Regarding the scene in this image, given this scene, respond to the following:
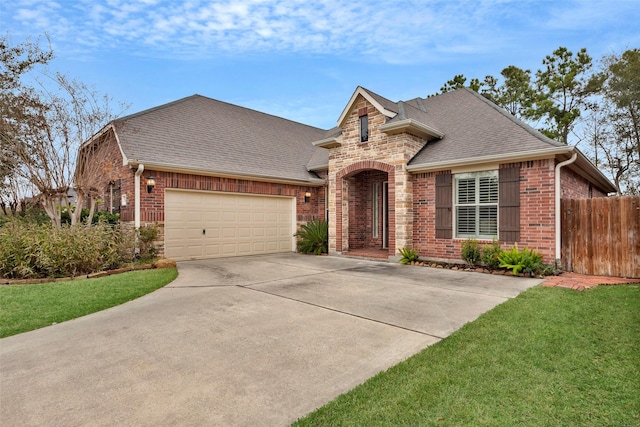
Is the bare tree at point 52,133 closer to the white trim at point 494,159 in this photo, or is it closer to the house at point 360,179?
the house at point 360,179

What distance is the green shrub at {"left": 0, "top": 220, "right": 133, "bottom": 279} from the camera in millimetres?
7102

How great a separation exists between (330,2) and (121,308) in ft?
29.0

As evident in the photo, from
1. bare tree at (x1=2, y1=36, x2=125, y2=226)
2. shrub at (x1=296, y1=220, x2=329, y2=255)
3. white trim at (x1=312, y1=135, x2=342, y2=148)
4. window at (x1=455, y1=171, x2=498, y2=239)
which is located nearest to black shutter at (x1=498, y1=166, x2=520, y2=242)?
window at (x1=455, y1=171, x2=498, y2=239)

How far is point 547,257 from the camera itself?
7.69 m

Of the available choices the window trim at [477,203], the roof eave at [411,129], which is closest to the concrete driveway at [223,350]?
the window trim at [477,203]

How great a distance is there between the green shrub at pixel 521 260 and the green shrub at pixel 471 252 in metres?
0.67

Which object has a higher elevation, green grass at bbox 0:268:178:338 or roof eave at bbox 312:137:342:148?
roof eave at bbox 312:137:342:148

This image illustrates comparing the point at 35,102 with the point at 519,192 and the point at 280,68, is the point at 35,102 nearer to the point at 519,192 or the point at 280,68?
the point at 280,68

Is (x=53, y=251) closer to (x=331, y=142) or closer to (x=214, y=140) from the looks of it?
(x=214, y=140)

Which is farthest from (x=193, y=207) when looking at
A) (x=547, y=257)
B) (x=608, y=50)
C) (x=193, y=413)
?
(x=608, y=50)

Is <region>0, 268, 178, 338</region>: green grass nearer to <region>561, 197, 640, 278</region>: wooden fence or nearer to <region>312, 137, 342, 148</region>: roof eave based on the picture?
<region>312, 137, 342, 148</region>: roof eave

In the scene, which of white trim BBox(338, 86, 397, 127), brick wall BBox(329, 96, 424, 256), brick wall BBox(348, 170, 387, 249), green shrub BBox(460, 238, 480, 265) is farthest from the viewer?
brick wall BBox(348, 170, 387, 249)

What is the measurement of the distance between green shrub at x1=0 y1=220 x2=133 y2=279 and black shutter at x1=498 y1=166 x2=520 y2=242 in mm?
9659

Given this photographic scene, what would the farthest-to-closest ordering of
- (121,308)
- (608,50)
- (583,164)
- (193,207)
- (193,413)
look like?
(608,50) < (193,207) < (583,164) < (121,308) < (193,413)
